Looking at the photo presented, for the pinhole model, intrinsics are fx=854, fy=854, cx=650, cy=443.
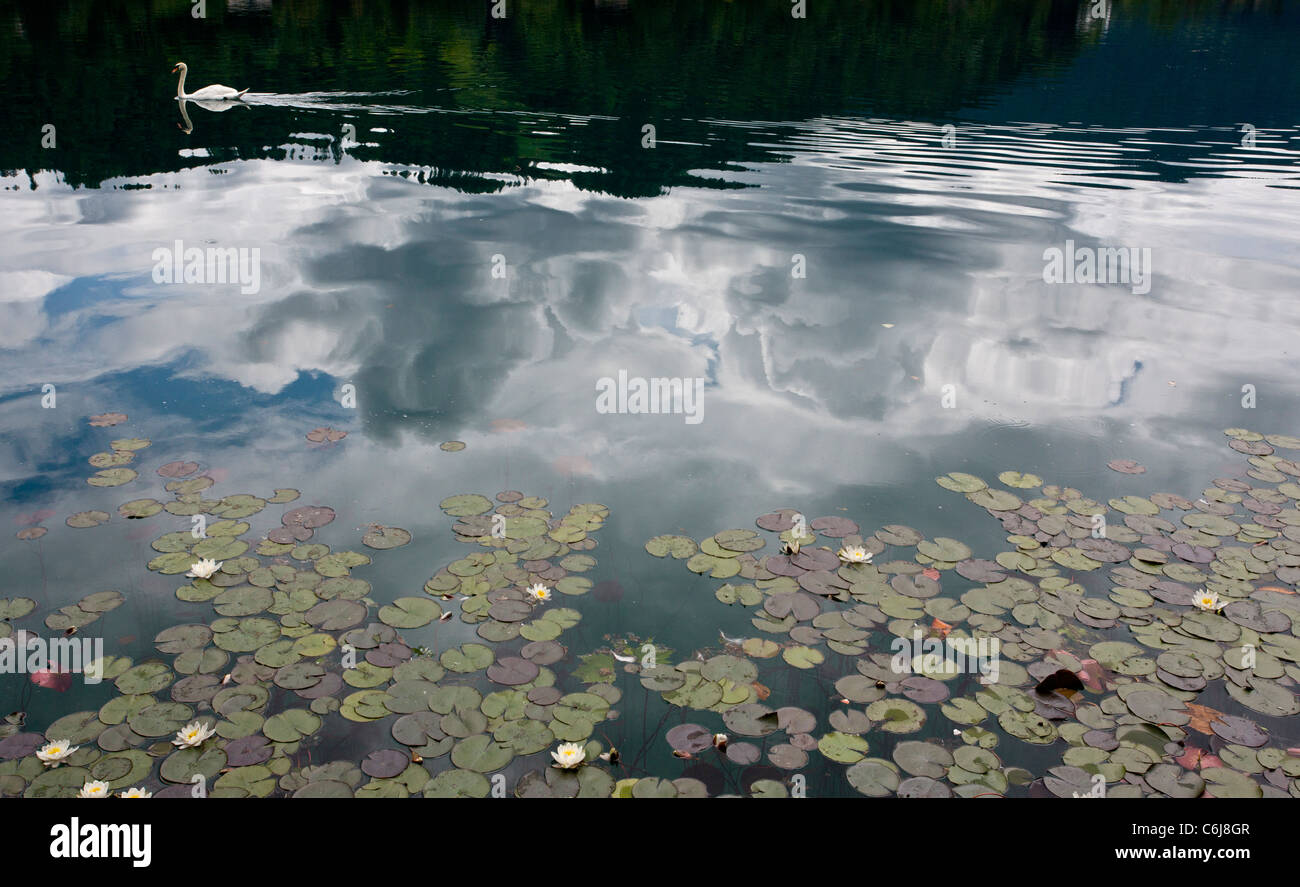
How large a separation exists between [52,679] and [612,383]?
510 cm

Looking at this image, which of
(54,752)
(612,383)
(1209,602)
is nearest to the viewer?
(54,752)

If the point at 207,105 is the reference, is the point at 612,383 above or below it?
below

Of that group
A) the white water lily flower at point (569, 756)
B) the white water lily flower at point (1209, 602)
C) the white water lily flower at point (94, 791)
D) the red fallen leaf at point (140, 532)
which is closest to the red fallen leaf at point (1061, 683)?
the white water lily flower at point (1209, 602)

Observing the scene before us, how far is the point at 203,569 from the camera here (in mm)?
5430

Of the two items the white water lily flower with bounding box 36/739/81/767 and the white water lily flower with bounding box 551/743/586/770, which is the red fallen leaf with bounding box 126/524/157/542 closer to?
the white water lily flower with bounding box 36/739/81/767

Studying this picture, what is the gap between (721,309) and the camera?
33.7 ft

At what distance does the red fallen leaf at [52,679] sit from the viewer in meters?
4.59

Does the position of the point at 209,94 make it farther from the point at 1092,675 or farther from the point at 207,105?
the point at 1092,675

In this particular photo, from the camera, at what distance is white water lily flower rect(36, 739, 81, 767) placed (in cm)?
407

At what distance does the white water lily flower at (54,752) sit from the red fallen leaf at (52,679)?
0.52 m

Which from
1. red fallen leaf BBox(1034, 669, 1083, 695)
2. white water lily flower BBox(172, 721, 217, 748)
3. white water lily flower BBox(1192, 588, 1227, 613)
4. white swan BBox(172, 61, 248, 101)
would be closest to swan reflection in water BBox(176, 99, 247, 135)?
white swan BBox(172, 61, 248, 101)

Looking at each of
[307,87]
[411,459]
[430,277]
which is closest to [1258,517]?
[411,459]

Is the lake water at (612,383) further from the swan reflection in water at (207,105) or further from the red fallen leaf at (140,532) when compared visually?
the swan reflection in water at (207,105)

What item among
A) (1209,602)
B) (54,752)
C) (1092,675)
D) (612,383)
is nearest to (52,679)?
(54,752)
